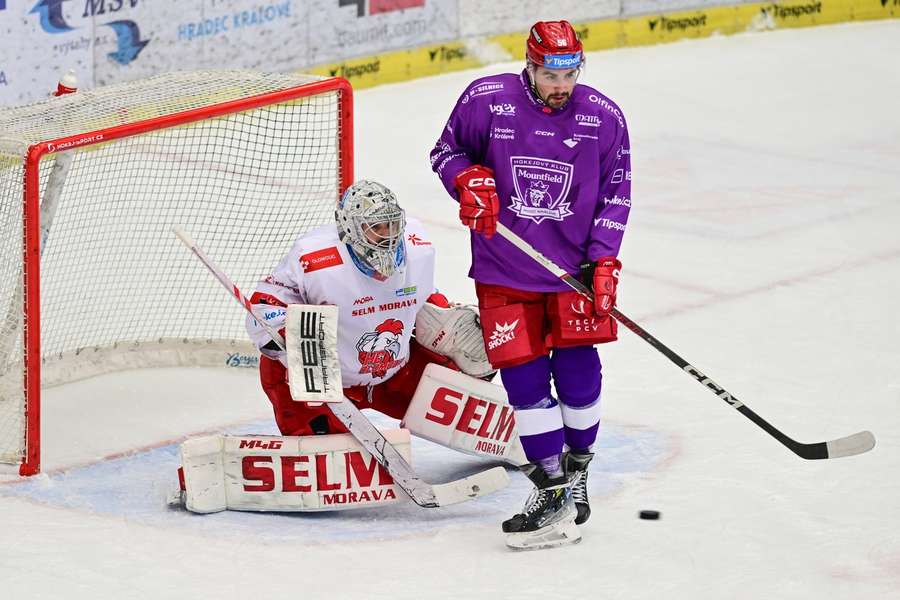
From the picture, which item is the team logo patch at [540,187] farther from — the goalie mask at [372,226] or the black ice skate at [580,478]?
the black ice skate at [580,478]

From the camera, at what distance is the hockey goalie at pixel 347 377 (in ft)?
12.9

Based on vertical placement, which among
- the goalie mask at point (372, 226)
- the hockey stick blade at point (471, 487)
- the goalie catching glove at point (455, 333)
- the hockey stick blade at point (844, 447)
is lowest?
the hockey stick blade at point (471, 487)

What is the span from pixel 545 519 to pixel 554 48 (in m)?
1.11

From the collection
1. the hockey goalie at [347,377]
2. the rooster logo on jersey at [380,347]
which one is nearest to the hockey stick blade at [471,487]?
the hockey goalie at [347,377]

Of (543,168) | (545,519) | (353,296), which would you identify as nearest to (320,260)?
(353,296)

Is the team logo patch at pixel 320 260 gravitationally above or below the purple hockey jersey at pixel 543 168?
below

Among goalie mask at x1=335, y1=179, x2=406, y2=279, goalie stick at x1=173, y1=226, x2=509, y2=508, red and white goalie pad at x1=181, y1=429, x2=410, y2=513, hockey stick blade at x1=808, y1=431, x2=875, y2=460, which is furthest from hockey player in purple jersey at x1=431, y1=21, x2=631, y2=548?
hockey stick blade at x1=808, y1=431, x2=875, y2=460

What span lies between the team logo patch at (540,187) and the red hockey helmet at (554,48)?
236 millimetres

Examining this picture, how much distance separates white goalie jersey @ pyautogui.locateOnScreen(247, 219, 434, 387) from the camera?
3.96m

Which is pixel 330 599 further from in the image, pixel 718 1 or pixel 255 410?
pixel 718 1

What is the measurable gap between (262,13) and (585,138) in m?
5.02

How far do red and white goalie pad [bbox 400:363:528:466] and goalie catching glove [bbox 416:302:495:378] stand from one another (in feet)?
0.24

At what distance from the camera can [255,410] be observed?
4.87 meters

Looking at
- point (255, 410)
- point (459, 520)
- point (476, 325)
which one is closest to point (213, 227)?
point (255, 410)
